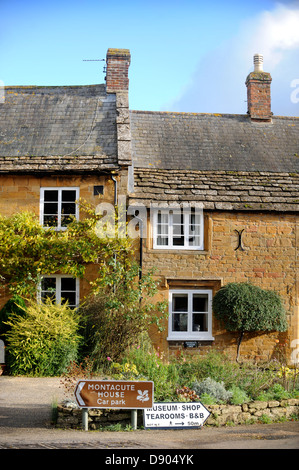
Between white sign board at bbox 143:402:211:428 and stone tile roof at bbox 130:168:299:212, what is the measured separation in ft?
25.6

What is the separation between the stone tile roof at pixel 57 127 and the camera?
15.9m

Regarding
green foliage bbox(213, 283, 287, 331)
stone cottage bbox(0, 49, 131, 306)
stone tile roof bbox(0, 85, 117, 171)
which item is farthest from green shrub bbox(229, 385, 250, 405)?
stone tile roof bbox(0, 85, 117, 171)

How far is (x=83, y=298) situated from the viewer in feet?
50.6

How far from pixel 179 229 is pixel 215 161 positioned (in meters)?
2.88

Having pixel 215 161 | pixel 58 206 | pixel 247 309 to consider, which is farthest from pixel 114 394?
pixel 215 161

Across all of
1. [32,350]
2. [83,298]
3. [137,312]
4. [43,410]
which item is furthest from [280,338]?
[43,410]

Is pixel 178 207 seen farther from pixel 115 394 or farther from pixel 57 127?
pixel 115 394

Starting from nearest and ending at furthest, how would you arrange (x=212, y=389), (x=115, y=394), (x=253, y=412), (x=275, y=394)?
(x=115, y=394) → (x=253, y=412) → (x=212, y=389) → (x=275, y=394)

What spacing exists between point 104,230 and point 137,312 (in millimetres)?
2621

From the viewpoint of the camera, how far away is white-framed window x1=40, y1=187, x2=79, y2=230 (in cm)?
1571

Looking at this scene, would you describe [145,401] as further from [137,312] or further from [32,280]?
[32,280]

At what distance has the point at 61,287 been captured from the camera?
51.3ft
